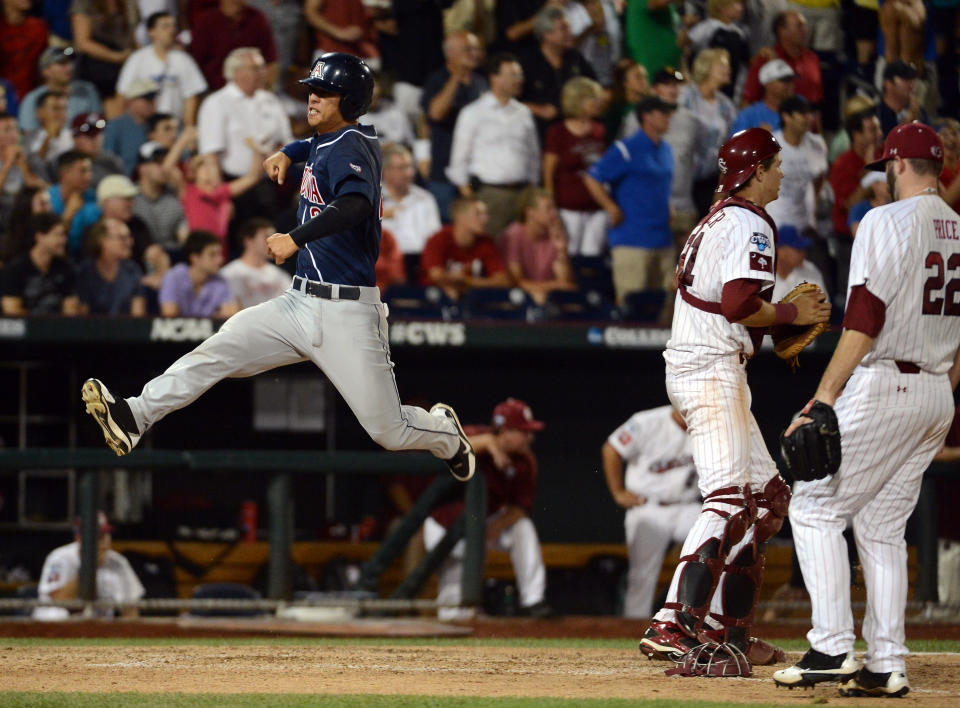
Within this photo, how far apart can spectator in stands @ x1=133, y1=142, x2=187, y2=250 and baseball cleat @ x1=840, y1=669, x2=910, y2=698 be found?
18.6ft

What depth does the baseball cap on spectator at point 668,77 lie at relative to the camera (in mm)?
9648

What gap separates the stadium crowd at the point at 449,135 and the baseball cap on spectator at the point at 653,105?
0.02 metres

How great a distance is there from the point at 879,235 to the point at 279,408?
597 cm

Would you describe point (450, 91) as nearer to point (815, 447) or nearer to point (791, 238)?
point (791, 238)

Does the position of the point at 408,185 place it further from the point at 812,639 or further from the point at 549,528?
the point at 812,639

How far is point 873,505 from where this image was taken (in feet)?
13.7

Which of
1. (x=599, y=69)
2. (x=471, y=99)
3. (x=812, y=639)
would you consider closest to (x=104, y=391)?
(x=812, y=639)

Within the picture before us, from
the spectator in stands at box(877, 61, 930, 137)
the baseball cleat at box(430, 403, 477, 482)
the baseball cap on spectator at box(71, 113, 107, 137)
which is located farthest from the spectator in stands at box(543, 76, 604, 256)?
the baseball cleat at box(430, 403, 477, 482)

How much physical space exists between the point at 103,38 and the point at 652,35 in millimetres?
3857

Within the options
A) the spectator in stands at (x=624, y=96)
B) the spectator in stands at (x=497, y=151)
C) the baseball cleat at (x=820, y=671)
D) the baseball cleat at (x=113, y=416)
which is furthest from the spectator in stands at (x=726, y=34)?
the baseball cleat at (x=820, y=671)

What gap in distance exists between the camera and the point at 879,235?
407 cm

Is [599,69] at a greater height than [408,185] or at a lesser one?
greater

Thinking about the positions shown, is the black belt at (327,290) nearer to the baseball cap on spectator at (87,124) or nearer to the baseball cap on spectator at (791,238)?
the baseball cap on spectator at (87,124)

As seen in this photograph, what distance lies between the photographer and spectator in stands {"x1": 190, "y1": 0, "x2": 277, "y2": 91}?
9516mm
